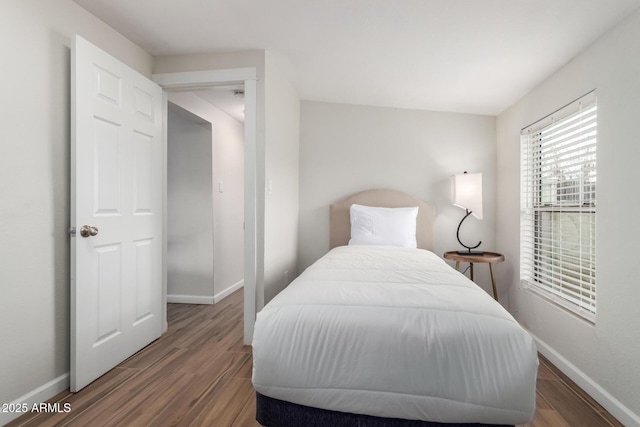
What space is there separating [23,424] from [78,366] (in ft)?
1.09

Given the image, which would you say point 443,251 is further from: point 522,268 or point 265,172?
point 265,172

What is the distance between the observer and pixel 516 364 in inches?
49.7

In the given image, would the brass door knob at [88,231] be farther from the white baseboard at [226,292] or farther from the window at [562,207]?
the window at [562,207]

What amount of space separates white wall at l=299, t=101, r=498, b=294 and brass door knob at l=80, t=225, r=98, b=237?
2088 mm

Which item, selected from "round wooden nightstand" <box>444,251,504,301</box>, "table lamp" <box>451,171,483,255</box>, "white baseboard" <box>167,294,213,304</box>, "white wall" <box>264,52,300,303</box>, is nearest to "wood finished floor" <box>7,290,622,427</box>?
"white wall" <box>264,52,300,303</box>

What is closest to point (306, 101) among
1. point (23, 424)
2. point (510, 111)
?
point (510, 111)

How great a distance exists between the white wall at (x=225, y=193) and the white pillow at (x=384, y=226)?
165cm

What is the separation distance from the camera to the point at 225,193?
13.7 ft

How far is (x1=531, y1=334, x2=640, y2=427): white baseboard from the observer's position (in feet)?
5.61

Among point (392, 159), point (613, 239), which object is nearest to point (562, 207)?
point (613, 239)

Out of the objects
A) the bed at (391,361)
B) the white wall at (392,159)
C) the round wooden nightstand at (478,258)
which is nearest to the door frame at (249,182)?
the bed at (391,361)

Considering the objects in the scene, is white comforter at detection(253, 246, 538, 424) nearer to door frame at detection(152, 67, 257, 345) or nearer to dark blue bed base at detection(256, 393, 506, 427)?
dark blue bed base at detection(256, 393, 506, 427)

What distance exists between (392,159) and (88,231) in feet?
9.44

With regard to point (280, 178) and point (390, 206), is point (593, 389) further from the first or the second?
point (280, 178)
